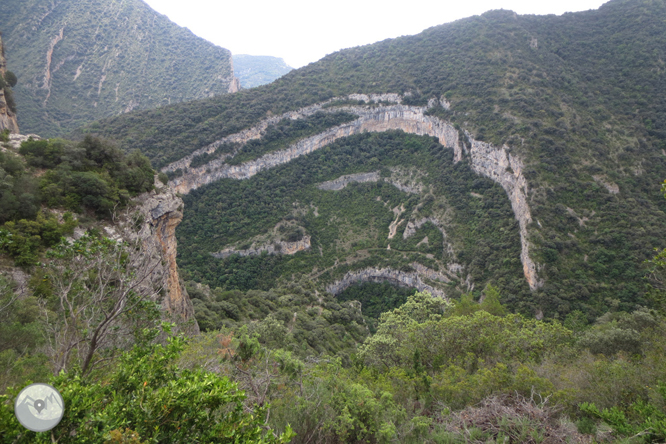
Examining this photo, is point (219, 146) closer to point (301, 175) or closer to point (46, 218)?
point (301, 175)

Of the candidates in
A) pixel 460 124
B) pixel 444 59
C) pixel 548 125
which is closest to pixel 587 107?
pixel 548 125

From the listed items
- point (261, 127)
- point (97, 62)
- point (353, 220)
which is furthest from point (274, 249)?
point (97, 62)

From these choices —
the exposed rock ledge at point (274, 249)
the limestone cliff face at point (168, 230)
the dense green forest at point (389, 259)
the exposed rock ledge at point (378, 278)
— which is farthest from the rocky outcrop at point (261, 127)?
the limestone cliff face at point (168, 230)

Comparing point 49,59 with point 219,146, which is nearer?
point 219,146

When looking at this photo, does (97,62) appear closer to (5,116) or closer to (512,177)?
(5,116)

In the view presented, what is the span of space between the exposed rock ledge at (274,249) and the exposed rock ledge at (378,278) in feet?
30.3

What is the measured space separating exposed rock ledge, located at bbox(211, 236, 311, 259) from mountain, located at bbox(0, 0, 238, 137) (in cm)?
5621

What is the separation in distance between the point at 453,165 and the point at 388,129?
23.7 metres

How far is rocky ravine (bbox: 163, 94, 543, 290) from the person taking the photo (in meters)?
44.8

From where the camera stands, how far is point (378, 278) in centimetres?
5484

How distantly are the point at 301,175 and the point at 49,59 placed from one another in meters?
84.5

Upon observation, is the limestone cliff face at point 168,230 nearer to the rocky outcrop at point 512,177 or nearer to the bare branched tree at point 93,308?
the bare branched tree at point 93,308

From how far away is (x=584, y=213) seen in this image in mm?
39000

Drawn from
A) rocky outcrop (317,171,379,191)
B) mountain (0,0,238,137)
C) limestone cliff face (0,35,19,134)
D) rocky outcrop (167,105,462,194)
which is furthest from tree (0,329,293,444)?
mountain (0,0,238,137)
